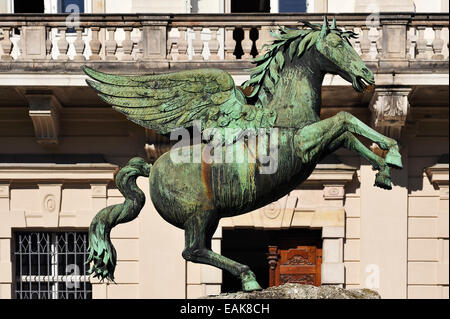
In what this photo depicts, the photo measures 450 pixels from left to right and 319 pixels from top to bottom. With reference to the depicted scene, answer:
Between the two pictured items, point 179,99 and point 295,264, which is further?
point 295,264

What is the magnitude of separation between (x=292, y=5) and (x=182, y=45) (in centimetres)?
203

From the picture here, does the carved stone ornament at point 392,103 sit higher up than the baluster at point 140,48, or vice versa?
the baluster at point 140,48

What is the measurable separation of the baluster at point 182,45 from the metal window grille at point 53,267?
251 cm

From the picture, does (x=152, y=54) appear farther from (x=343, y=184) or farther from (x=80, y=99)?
(x=343, y=184)

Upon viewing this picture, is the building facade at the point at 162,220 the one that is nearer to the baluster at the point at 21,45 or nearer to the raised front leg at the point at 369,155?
the baluster at the point at 21,45

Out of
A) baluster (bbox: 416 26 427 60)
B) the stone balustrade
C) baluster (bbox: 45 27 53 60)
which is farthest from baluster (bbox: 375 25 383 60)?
baluster (bbox: 45 27 53 60)

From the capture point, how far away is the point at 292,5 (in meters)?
20.2

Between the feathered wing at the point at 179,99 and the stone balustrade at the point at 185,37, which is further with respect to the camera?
the stone balustrade at the point at 185,37

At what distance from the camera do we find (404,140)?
769 inches

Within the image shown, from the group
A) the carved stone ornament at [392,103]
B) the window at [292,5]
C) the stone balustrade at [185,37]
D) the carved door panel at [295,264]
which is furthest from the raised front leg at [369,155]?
the window at [292,5]

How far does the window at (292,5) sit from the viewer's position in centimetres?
2022

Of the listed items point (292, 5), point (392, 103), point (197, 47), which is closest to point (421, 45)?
point (392, 103)

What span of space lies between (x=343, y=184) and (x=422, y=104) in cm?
132

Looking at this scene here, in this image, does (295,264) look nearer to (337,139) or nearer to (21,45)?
(21,45)
